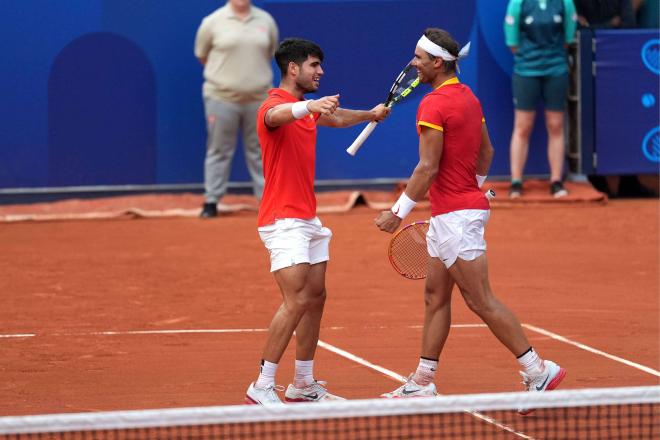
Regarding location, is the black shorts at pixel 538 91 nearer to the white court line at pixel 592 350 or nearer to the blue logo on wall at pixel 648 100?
the blue logo on wall at pixel 648 100

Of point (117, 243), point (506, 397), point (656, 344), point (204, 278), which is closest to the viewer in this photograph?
point (506, 397)

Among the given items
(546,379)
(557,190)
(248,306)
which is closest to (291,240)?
(546,379)

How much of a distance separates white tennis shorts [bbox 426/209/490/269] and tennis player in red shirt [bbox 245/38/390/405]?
0.70 meters

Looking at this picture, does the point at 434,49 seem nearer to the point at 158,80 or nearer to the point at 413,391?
the point at 413,391

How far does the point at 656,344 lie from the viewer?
894 centimetres

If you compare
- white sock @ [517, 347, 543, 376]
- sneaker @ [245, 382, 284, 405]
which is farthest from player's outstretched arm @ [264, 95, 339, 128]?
white sock @ [517, 347, 543, 376]

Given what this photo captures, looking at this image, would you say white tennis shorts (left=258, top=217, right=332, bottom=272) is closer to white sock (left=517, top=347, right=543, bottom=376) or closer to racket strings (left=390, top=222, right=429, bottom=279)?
racket strings (left=390, top=222, right=429, bottom=279)

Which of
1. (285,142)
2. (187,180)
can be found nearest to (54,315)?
A: (285,142)

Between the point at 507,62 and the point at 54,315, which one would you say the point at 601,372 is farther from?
the point at 507,62

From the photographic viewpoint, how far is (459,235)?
23.4 feet

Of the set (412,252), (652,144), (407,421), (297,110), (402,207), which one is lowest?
(652,144)

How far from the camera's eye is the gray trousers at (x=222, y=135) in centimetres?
1444

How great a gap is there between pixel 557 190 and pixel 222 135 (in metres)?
4.08

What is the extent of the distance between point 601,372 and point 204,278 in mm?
4616
